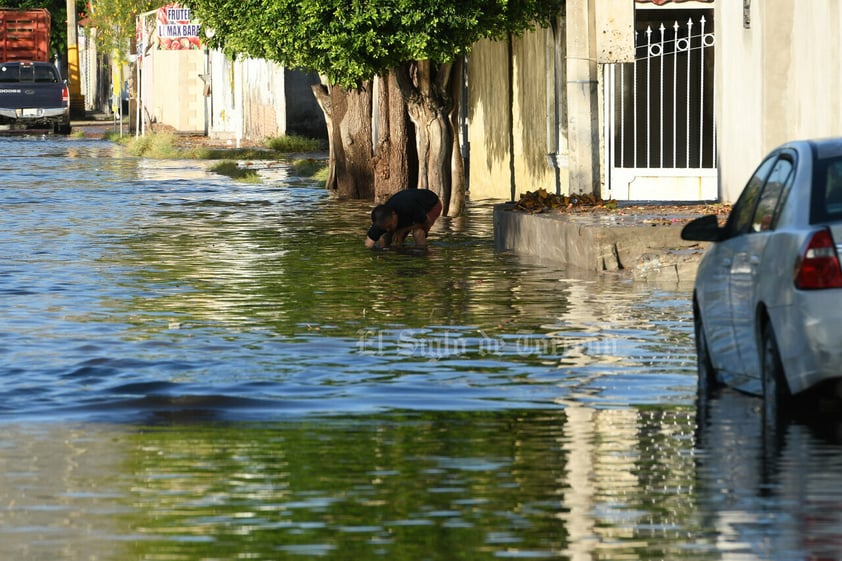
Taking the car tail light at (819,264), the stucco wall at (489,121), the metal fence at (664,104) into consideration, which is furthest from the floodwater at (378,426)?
the stucco wall at (489,121)

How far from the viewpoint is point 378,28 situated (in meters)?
26.2

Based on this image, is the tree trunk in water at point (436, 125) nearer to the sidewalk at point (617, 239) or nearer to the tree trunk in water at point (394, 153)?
the tree trunk in water at point (394, 153)

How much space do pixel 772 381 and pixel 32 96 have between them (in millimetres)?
57941

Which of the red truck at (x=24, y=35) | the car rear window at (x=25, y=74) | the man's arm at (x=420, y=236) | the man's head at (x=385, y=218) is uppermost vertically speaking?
the red truck at (x=24, y=35)

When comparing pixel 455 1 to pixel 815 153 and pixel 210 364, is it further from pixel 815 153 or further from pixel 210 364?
pixel 815 153

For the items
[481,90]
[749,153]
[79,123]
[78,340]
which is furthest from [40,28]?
[78,340]

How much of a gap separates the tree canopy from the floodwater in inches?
264

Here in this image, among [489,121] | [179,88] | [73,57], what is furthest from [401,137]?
[73,57]

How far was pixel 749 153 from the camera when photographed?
70.4ft

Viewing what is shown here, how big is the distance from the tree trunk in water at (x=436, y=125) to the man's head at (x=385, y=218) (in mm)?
6702

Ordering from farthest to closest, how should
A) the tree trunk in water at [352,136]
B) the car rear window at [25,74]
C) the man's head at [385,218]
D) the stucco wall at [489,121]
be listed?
the car rear window at [25,74]
the tree trunk in water at [352,136]
the stucco wall at [489,121]
the man's head at [385,218]

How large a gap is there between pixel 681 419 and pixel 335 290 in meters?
7.71

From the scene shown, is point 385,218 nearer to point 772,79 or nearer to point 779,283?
point 772,79

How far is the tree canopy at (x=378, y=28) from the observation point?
25828mm
